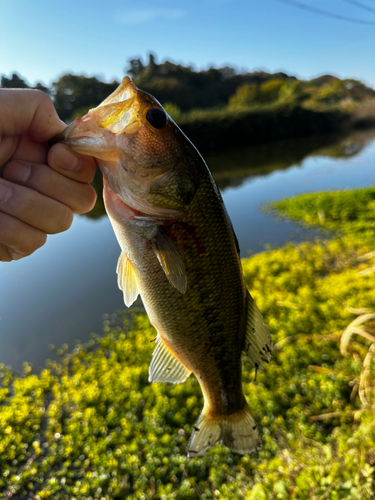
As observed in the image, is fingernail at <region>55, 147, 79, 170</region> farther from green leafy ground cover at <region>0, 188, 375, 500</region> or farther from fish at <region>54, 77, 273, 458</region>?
green leafy ground cover at <region>0, 188, 375, 500</region>

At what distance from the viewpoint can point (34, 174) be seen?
1.51m

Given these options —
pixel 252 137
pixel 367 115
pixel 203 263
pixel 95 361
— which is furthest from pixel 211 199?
pixel 367 115

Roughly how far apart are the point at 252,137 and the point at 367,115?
70.8ft

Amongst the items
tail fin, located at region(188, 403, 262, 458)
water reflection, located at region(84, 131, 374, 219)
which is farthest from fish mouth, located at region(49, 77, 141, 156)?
water reflection, located at region(84, 131, 374, 219)

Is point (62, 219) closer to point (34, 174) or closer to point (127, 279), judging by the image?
point (34, 174)

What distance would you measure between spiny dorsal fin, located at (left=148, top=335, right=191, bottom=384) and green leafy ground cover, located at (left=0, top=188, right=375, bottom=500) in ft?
5.59

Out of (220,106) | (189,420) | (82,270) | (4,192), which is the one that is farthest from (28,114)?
(220,106)

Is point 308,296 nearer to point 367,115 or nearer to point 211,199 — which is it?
point 211,199

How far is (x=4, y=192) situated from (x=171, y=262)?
78cm

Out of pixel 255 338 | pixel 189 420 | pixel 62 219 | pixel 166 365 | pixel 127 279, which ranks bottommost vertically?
pixel 189 420

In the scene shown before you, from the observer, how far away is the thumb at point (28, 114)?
1.45 meters

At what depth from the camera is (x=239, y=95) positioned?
5616cm

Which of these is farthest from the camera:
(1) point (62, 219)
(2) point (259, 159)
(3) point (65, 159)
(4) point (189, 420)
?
(2) point (259, 159)

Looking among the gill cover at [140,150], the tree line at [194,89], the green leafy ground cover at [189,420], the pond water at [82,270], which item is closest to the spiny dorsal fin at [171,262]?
the gill cover at [140,150]
